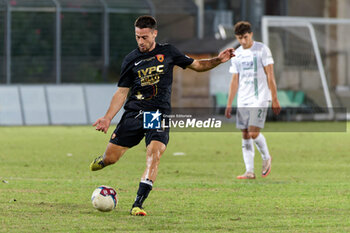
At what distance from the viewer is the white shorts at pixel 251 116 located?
12.4m

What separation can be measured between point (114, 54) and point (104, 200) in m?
28.6

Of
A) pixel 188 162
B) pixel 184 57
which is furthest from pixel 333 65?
pixel 184 57

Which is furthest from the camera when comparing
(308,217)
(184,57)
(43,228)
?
(184,57)

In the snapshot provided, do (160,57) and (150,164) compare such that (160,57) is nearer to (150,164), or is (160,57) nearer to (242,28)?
(150,164)

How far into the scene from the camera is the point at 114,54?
36.8 m

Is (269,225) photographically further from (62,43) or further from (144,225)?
(62,43)

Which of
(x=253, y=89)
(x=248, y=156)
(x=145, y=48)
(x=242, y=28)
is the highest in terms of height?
(x=145, y=48)

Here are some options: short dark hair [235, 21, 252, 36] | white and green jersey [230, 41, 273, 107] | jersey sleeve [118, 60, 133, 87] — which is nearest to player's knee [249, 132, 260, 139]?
white and green jersey [230, 41, 273, 107]

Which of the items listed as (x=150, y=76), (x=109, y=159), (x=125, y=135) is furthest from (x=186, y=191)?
(x=150, y=76)

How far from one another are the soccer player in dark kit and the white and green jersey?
3582mm

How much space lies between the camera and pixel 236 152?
722 inches

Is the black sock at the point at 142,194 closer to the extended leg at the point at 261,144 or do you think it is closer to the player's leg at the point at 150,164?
the player's leg at the point at 150,164

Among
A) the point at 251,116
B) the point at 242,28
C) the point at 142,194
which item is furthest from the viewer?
the point at 251,116

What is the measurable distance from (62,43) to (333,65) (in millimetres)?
11457
